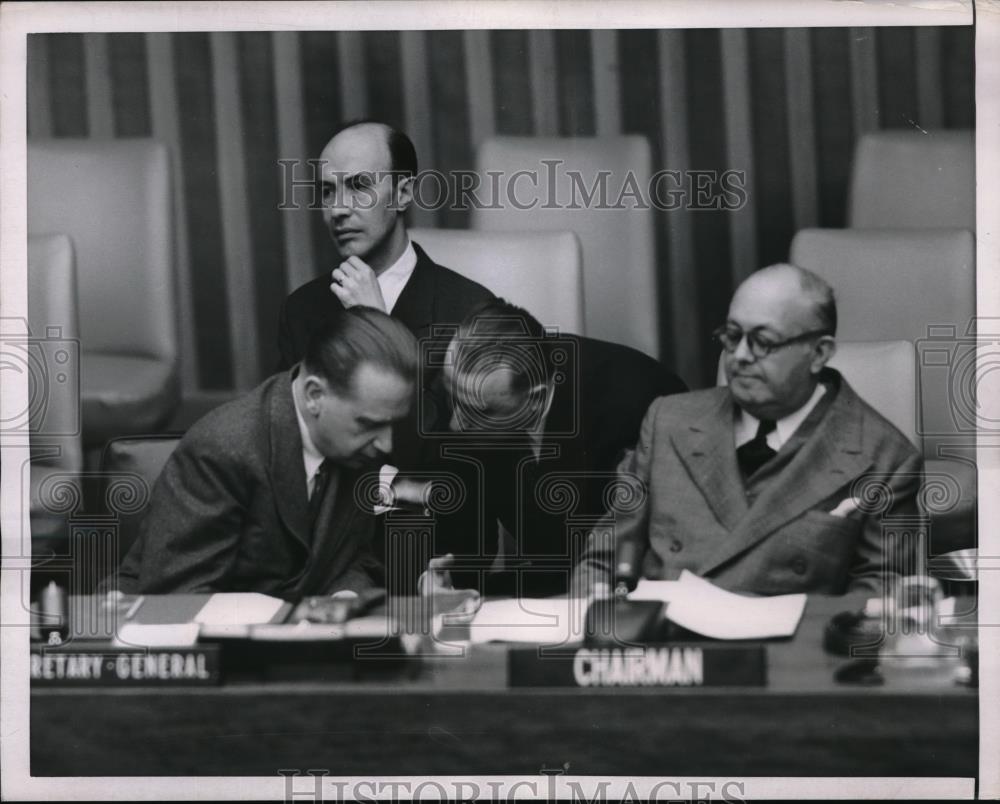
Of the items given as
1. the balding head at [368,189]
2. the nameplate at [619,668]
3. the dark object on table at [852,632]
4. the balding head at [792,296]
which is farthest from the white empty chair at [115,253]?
the dark object on table at [852,632]

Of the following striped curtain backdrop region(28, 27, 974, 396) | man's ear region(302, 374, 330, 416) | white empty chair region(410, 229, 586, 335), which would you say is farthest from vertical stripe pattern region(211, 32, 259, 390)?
white empty chair region(410, 229, 586, 335)

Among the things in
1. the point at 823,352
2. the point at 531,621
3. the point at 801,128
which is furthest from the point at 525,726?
the point at 801,128

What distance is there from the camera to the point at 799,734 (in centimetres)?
305

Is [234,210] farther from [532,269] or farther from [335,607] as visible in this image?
[335,607]

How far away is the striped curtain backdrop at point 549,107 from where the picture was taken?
10.1 feet

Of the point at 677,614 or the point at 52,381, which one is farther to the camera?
the point at 52,381

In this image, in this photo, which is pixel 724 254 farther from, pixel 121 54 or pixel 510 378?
pixel 121 54

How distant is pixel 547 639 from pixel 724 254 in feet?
2.91

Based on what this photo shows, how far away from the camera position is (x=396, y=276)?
310 centimetres

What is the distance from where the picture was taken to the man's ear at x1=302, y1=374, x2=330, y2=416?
3090 millimetres

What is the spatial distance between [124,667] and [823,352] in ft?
5.27

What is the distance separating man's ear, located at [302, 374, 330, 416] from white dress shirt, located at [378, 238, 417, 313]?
0.68ft

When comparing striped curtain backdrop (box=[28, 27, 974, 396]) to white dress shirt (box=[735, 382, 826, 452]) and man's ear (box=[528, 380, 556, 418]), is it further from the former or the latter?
man's ear (box=[528, 380, 556, 418])

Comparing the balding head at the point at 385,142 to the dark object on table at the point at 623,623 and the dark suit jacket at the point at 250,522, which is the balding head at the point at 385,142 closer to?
the dark suit jacket at the point at 250,522
